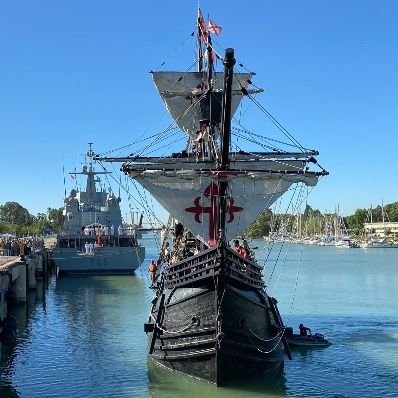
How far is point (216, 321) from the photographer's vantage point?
17.9 metres

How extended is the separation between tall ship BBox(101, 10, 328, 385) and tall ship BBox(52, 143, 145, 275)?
1183 inches

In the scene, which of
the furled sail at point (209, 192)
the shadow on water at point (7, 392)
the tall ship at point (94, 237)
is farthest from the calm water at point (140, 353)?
the tall ship at point (94, 237)

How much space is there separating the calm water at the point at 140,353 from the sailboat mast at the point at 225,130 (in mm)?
4766

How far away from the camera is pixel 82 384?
64.4 ft

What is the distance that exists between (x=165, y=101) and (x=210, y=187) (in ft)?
37.0

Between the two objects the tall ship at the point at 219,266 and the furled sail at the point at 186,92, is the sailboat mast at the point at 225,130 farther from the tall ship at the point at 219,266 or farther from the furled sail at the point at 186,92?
the furled sail at the point at 186,92

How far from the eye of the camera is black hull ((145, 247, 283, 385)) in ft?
59.1

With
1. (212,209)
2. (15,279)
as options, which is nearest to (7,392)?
(212,209)

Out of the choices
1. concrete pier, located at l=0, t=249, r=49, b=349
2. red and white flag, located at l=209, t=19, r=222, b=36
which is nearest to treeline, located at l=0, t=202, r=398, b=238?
concrete pier, located at l=0, t=249, r=49, b=349

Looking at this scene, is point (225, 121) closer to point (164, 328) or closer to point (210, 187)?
point (210, 187)

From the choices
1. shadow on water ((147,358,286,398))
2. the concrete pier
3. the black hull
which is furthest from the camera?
the concrete pier

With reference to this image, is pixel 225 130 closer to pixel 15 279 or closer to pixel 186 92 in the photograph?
pixel 186 92

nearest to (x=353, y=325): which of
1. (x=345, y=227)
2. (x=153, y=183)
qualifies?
(x=153, y=183)

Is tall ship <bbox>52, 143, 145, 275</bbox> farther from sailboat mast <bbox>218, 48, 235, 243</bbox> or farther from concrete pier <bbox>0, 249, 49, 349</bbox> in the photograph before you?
sailboat mast <bbox>218, 48, 235, 243</bbox>
